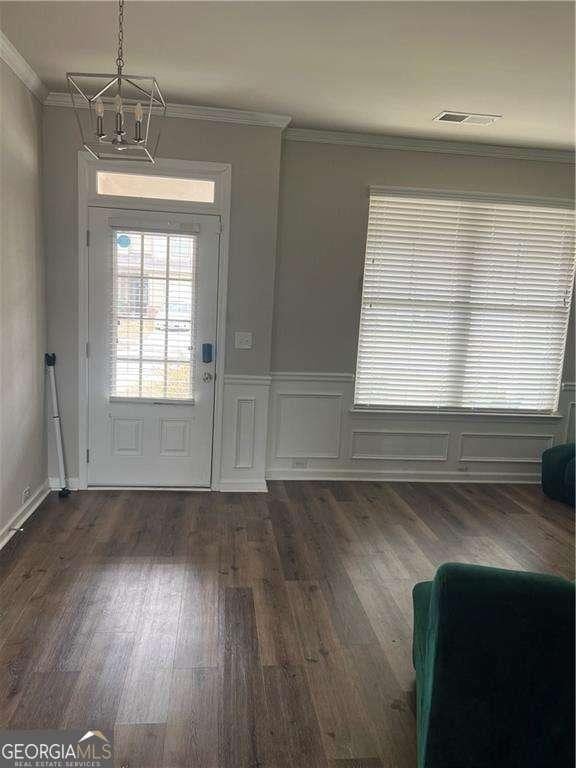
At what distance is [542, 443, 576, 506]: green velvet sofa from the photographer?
4.33m

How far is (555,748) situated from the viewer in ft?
4.78

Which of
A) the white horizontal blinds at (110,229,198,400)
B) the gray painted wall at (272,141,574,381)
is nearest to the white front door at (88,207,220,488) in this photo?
the white horizontal blinds at (110,229,198,400)

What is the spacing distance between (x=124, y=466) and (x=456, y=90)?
3.45 meters

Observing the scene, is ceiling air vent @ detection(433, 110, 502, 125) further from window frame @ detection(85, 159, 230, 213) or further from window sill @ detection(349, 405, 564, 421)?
window sill @ detection(349, 405, 564, 421)

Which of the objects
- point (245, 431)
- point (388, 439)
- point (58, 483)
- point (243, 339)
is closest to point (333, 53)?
point (243, 339)

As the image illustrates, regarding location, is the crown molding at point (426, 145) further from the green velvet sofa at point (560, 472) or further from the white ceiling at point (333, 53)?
the green velvet sofa at point (560, 472)

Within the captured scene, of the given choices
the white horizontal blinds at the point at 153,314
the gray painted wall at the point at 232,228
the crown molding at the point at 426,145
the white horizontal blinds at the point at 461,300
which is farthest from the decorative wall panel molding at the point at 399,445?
the crown molding at the point at 426,145

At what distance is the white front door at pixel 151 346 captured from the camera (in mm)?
3820

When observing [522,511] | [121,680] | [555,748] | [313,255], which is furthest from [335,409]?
[555,748]

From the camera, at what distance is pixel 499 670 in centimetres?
140

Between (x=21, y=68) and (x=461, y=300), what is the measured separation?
3.57 metres

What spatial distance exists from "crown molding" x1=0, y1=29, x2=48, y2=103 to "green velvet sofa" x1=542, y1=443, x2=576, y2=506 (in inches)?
188
